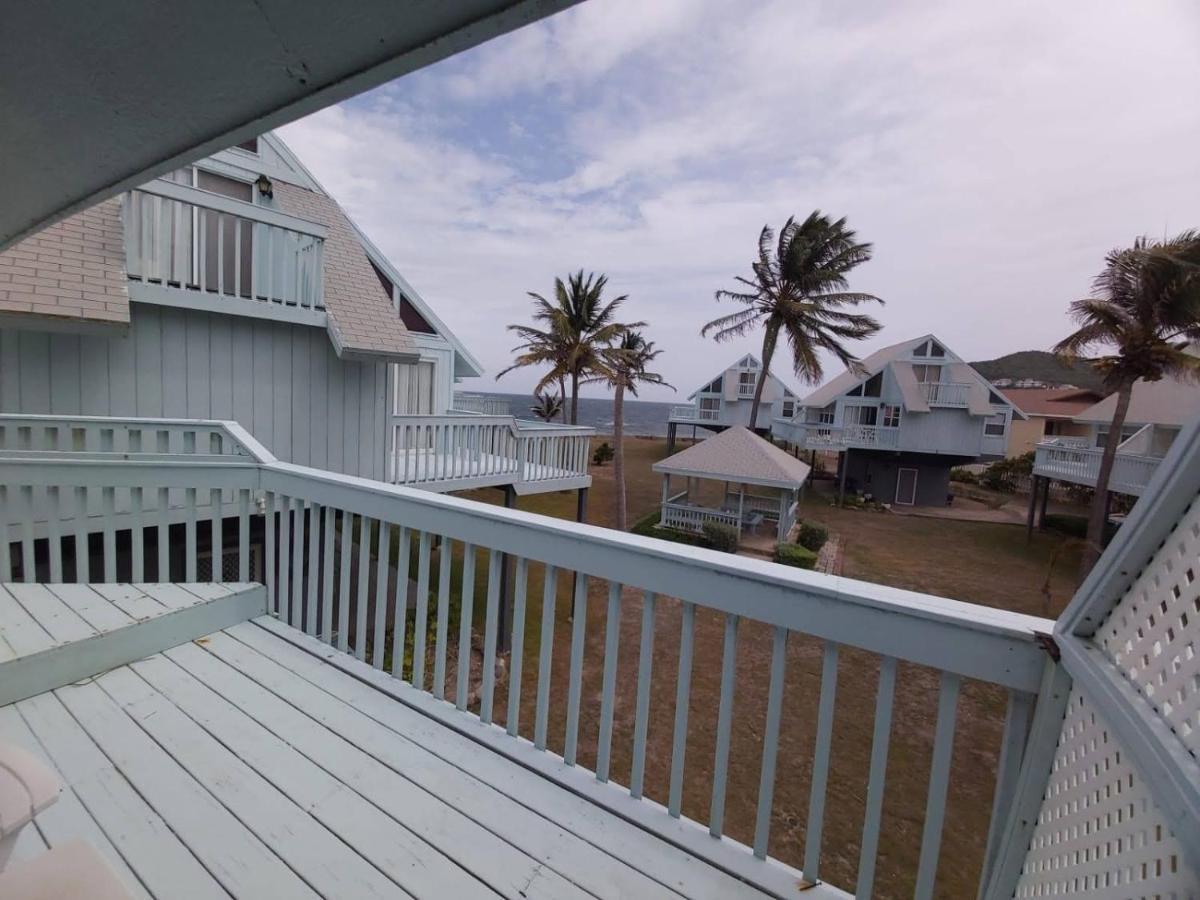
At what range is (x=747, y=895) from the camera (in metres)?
1.52

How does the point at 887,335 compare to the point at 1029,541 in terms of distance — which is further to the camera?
the point at 887,335

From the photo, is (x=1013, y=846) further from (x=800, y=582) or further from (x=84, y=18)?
(x=84, y=18)

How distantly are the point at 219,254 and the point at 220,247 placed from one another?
9cm

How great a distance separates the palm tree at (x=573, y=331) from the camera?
12.8 meters

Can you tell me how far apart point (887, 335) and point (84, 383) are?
73.6 ft

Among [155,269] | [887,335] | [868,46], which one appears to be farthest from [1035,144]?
[887,335]

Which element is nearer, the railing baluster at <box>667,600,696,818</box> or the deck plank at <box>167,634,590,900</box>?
the deck plank at <box>167,634,590,900</box>

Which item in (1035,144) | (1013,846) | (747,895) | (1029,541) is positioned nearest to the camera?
(1013,846)

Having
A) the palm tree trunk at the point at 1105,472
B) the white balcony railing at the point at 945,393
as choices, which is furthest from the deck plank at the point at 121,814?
the white balcony railing at the point at 945,393

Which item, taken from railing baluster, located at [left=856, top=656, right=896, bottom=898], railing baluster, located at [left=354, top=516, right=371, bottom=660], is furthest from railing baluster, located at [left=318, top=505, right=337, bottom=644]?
railing baluster, located at [left=856, top=656, right=896, bottom=898]

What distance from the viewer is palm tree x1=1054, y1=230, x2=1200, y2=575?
10.5 meters

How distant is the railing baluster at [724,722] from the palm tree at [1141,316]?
1211cm

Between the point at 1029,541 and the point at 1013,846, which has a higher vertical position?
the point at 1013,846

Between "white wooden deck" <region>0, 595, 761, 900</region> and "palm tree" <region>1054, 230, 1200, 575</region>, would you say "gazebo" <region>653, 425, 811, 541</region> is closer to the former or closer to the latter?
"palm tree" <region>1054, 230, 1200, 575</region>
